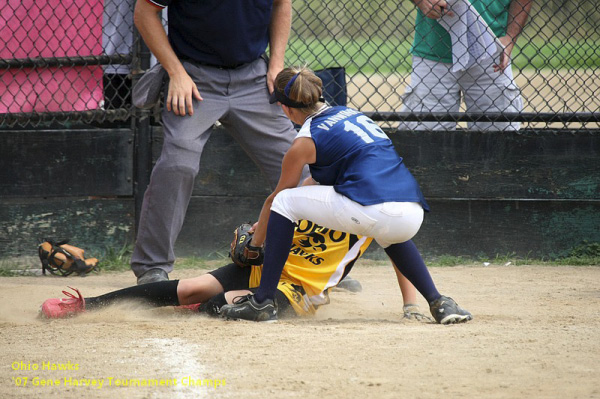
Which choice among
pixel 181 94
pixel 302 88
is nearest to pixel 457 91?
pixel 181 94

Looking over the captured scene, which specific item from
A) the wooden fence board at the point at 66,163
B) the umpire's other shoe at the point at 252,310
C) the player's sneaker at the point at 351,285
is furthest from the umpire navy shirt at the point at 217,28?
Answer: the umpire's other shoe at the point at 252,310

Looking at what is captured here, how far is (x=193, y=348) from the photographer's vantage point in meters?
2.96

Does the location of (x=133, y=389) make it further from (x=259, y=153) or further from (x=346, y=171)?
(x=259, y=153)

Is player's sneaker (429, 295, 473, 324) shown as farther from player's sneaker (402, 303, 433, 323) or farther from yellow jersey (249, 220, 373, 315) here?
yellow jersey (249, 220, 373, 315)

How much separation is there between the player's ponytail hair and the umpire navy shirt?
2.79ft

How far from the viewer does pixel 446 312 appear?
3393mm

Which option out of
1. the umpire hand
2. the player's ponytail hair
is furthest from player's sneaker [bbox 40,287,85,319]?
the player's ponytail hair

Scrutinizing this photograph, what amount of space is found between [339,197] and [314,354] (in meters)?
0.76

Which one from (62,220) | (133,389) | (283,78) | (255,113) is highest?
(283,78)

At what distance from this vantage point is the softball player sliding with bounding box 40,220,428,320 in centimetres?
359

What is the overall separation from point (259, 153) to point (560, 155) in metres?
2.11

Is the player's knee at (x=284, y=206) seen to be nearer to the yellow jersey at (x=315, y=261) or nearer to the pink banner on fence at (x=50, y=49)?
the yellow jersey at (x=315, y=261)

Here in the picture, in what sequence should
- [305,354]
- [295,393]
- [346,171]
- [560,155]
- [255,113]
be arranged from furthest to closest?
[560,155] → [255,113] → [346,171] → [305,354] → [295,393]

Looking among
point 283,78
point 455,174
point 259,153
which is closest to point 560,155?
point 455,174
